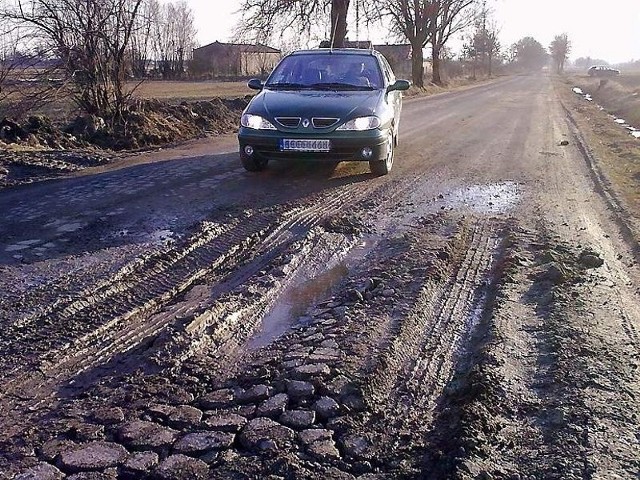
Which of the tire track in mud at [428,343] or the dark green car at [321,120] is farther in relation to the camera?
the dark green car at [321,120]

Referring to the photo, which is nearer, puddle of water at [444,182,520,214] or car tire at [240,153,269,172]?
puddle of water at [444,182,520,214]

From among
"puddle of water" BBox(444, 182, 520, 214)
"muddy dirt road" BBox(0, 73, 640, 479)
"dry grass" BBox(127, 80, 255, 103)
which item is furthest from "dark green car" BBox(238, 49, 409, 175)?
"dry grass" BBox(127, 80, 255, 103)

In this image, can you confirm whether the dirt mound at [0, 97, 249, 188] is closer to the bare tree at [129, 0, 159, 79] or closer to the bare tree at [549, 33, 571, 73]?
the bare tree at [129, 0, 159, 79]

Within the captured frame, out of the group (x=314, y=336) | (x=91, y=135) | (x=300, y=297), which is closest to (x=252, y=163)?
(x=300, y=297)

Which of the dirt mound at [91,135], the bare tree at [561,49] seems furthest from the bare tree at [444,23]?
the bare tree at [561,49]

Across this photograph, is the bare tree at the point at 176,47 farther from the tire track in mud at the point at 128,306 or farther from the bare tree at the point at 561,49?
the bare tree at the point at 561,49

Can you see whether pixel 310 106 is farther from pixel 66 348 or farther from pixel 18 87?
pixel 18 87

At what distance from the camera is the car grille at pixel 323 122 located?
780 cm

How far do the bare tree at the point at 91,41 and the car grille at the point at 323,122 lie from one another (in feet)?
19.1

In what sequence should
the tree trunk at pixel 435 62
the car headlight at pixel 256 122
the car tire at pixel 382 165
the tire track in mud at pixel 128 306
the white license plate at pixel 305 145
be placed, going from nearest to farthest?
the tire track in mud at pixel 128 306, the white license plate at pixel 305 145, the car headlight at pixel 256 122, the car tire at pixel 382 165, the tree trunk at pixel 435 62

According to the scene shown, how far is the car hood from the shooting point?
25.8 feet

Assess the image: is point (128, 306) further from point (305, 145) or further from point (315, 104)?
point (315, 104)

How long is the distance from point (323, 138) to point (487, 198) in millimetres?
2077

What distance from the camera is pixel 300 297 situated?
14.8 feet
